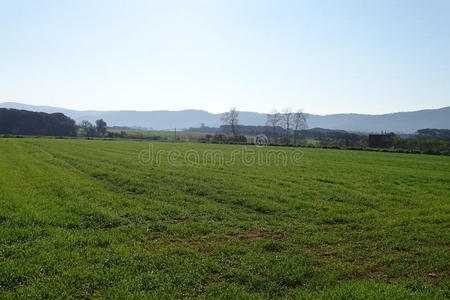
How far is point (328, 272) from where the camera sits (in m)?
6.38

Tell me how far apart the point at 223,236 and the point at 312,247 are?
2286 millimetres

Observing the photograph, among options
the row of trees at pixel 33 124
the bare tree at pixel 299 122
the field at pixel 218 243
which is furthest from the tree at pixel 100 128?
the field at pixel 218 243

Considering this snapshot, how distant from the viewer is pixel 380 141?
2842 inches

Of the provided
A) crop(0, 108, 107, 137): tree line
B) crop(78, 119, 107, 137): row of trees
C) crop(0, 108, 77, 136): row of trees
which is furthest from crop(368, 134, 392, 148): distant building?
crop(0, 108, 77, 136): row of trees

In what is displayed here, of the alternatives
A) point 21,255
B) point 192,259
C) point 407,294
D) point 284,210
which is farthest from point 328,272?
point 21,255

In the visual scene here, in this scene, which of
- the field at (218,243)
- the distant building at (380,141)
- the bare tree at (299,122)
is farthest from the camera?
the bare tree at (299,122)

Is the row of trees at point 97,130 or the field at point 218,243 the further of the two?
the row of trees at point 97,130

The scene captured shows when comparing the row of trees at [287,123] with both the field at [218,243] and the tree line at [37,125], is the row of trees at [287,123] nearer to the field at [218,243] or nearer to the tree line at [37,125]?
the tree line at [37,125]

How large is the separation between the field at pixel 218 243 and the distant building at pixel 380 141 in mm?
61328

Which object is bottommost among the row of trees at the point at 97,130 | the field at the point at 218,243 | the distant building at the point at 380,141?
the field at the point at 218,243

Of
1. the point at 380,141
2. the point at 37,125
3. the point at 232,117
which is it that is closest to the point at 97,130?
the point at 37,125

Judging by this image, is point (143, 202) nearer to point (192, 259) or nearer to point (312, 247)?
point (192, 259)

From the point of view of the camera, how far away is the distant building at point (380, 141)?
6969cm

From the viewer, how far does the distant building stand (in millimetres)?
69688
